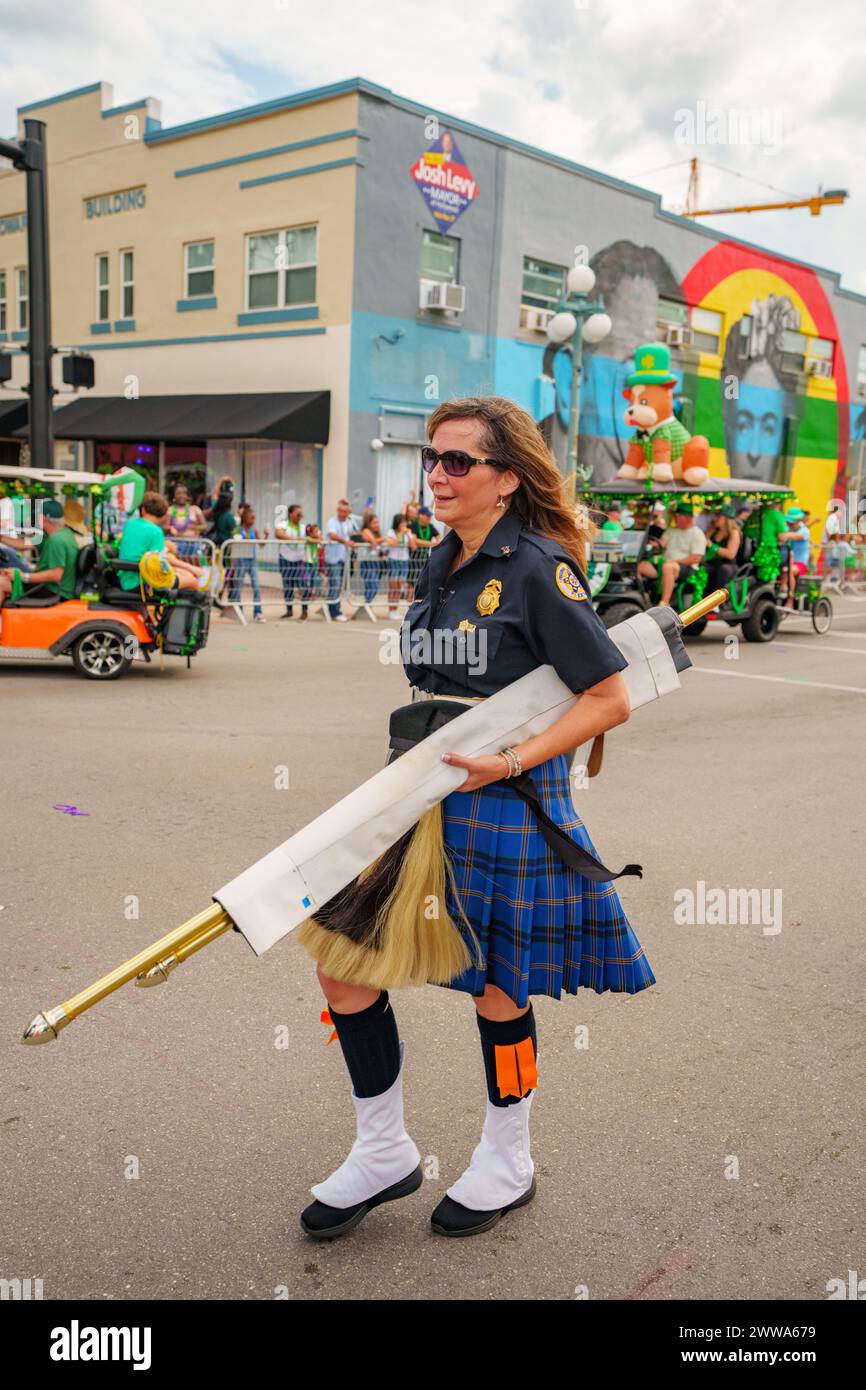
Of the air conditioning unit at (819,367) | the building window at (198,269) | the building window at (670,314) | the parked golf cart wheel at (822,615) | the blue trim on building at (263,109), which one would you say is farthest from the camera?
the air conditioning unit at (819,367)

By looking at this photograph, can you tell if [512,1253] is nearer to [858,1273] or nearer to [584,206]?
[858,1273]

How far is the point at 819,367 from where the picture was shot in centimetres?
3177

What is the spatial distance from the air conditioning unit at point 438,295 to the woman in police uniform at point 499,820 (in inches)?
764

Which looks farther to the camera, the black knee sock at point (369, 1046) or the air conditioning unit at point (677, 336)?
the air conditioning unit at point (677, 336)

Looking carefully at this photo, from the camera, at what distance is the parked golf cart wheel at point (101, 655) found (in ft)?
33.7

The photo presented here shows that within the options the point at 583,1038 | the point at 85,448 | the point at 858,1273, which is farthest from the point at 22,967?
the point at 85,448

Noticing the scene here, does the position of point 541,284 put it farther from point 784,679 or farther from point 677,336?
point 784,679

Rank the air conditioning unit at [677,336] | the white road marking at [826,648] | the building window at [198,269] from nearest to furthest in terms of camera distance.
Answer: the white road marking at [826,648]
the building window at [198,269]
the air conditioning unit at [677,336]

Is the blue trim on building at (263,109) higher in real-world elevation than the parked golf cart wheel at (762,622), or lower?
higher

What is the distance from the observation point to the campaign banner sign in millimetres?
20469

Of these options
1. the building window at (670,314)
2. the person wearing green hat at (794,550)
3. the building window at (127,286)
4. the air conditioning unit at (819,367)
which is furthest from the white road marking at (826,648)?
the air conditioning unit at (819,367)

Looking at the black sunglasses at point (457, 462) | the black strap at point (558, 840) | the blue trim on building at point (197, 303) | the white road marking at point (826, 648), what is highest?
the blue trim on building at point (197, 303)

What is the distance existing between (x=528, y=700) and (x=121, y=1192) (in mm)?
1587

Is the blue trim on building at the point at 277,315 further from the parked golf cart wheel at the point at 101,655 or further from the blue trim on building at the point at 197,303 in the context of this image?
the parked golf cart wheel at the point at 101,655
